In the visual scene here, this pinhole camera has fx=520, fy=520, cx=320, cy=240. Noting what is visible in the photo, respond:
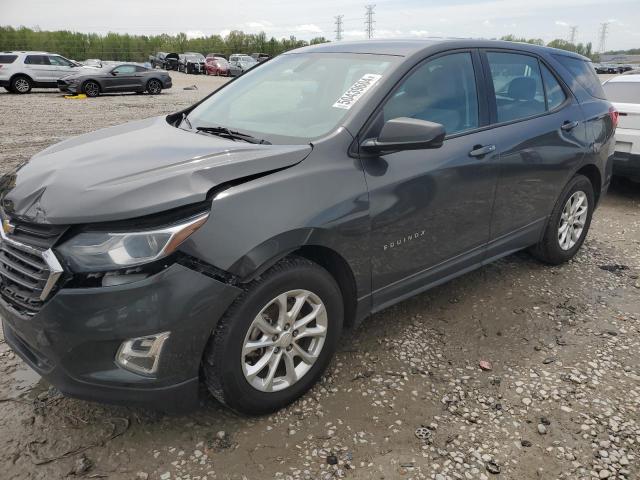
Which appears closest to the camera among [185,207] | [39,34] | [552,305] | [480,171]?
[185,207]

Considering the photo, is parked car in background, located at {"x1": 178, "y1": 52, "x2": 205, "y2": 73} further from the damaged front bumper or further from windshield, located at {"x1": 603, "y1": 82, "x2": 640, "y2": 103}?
the damaged front bumper

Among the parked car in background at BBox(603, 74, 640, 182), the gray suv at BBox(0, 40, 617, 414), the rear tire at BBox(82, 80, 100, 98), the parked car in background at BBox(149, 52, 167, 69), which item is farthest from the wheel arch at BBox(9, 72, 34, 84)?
the parked car in background at BBox(149, 52, 167, 69)

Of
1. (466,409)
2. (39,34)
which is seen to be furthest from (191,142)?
(39,34)

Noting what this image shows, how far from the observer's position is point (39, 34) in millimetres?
56562

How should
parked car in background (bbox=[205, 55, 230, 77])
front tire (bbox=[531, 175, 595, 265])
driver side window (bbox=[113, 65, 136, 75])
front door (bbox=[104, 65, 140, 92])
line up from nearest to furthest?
front tire (bbox=[531, 175, 595, 265]) < front door (bbox=[104, 65, 140, 92]) < driver side window (bbox=[113, 65, 136, 75]) < parked car in background (bbox=[205, 55, 230, 77])

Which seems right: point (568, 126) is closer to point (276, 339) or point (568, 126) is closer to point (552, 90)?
point (552, 90)

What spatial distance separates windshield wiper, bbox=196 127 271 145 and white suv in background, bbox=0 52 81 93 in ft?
69.5

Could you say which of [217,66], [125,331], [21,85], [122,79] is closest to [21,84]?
[21,85]

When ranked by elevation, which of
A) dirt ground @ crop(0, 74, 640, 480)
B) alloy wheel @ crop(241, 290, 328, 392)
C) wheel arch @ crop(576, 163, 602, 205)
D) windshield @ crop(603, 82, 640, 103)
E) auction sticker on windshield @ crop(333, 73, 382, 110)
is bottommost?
dirt ground @ crop(0, 74, 640, 480)

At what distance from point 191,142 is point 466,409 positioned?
1.97 meters

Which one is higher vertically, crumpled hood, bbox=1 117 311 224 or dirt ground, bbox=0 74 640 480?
A: crumpled hood, bbox=1 117 311 224

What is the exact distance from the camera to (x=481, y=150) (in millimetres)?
3244

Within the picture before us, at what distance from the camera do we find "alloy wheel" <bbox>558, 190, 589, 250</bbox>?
431 centimetres

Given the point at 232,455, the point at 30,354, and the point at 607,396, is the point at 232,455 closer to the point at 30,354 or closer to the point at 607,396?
the point at 30,354
